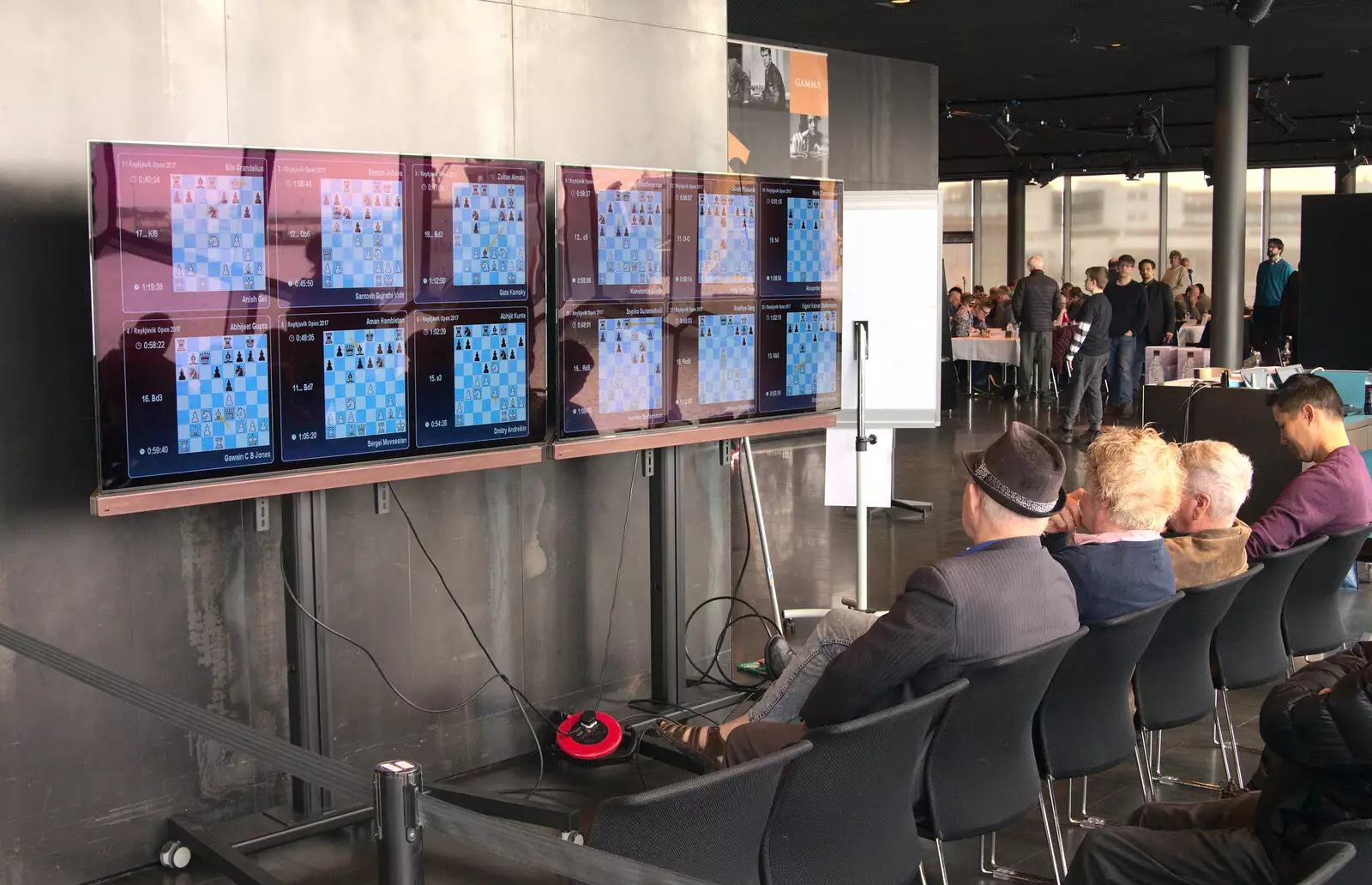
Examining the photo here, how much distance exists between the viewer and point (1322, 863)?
5.20ft

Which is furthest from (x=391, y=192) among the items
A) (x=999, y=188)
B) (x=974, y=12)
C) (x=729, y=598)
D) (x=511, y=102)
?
(x=999, y=188)

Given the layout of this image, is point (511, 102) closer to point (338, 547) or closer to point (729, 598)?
point (338, 547)

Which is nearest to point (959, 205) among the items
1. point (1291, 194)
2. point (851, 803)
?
point (1291, 194)

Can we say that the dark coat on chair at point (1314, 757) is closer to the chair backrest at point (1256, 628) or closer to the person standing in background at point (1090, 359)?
the chair backrest at point (1256, 628)

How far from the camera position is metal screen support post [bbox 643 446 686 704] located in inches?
177

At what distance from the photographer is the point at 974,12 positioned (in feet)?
34.1

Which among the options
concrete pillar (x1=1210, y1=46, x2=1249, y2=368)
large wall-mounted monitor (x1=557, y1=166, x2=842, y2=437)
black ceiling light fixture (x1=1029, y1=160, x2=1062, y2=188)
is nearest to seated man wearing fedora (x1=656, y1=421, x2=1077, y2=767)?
large wall-mounted monitor (x1=557, y1=166, x2=842, y2=437)

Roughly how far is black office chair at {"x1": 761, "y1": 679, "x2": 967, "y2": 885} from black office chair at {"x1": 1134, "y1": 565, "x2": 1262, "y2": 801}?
1.15 meters

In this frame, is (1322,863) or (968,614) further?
(968,614)

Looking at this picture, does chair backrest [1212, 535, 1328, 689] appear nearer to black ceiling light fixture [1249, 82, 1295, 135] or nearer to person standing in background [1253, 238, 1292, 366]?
person standing in background [1253, 238, 1292, 366]

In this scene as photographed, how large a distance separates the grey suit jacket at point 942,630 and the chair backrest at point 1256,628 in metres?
1.24

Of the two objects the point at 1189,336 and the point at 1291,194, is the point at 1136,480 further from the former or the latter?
the point at 1291,194

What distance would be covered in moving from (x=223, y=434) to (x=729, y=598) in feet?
7.49

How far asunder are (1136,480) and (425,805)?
2164 millimetres
